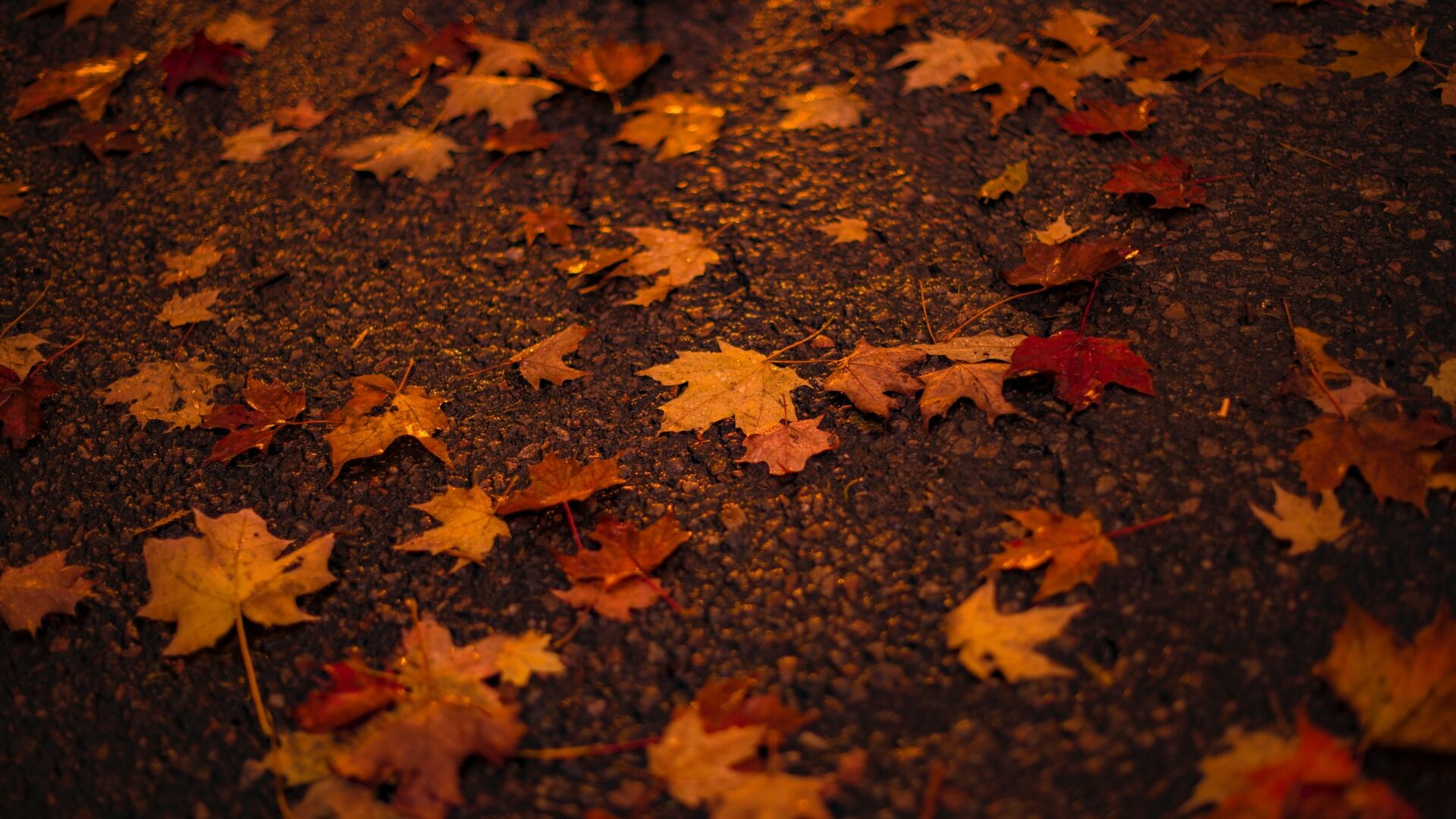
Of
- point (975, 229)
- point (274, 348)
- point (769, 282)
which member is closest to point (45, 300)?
point (274, 348)

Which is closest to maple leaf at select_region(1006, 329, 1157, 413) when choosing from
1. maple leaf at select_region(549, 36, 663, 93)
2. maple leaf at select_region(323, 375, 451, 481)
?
maple leaf at select_region(323, 375, 451, 481)

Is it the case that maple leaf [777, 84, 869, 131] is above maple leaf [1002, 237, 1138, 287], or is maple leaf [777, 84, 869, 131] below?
above

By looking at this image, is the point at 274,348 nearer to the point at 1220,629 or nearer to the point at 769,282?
the point at 769,282

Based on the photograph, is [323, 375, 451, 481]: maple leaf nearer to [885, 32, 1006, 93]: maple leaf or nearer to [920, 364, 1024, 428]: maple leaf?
[920, 364, 1024, 428]: maple leaf

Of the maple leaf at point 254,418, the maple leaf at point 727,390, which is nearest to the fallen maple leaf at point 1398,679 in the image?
the maple leaf at point 727,390

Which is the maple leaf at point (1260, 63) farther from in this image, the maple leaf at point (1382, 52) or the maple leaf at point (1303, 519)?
the maple leaf at point (1303, 519)

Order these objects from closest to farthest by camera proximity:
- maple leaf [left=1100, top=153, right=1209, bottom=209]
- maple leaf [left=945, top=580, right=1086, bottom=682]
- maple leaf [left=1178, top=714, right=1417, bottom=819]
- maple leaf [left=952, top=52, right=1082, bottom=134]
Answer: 1. maple leaf [left=1178, top=714, right=1417, bottom=819]
2. maple leaf [left=945, top=580, right=1086, bottom=682]
3. maple leaf [left=1100, top=153, right=1209, bottom=209]
4. maple leaf [left=952, top=52, right=1082, bottom=134]
